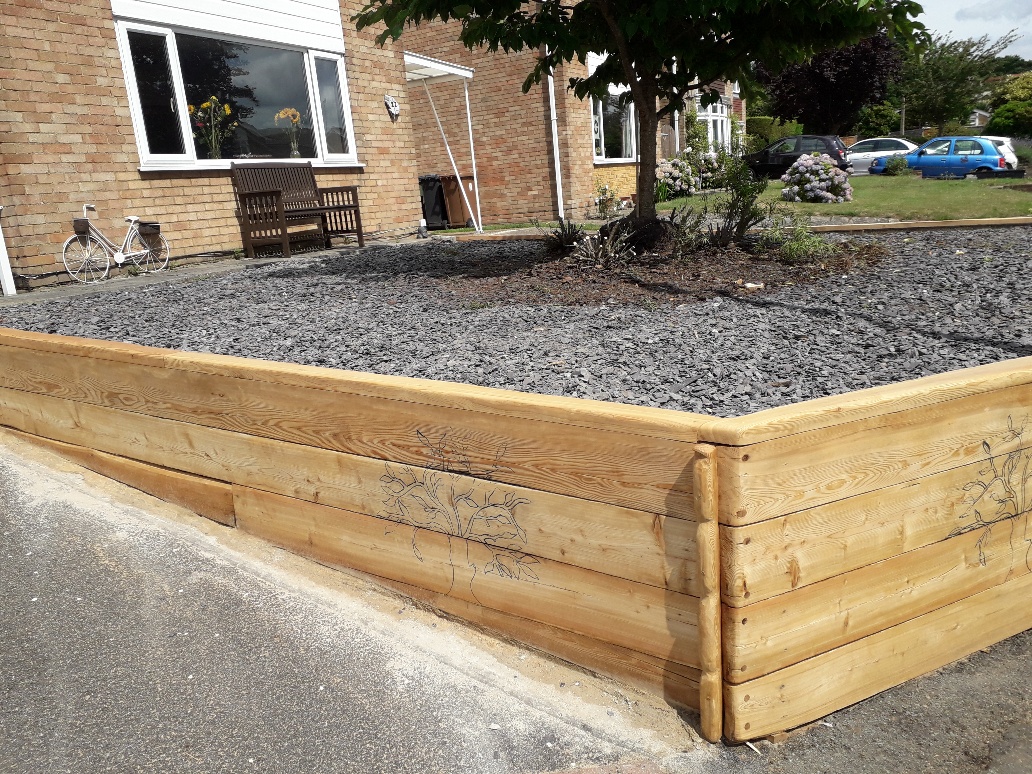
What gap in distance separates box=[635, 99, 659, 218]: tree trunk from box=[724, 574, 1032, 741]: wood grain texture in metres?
5.25

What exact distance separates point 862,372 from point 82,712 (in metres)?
3.40

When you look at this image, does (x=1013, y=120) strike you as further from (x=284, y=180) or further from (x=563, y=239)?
(x=563, y=239)

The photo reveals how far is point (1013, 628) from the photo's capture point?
2506 mm

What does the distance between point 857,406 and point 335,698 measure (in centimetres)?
Answer: 175

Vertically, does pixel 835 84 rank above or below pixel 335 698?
above

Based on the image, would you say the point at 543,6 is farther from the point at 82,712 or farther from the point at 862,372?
the point at 82,712

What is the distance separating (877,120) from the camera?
1521 inches

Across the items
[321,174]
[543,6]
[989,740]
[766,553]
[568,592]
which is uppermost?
[543,6]

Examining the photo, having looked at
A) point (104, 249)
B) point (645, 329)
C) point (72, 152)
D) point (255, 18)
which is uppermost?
point (255, 18)

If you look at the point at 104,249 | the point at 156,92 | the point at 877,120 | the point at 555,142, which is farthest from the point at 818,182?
the point at 877,120

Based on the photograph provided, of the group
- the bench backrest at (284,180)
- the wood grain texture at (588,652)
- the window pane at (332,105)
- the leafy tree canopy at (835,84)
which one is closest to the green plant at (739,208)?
the wood grain texture at (588,652)

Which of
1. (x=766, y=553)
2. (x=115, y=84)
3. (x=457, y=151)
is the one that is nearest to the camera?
(x=766, y=553)

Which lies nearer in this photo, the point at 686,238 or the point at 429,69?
the point at 686,238

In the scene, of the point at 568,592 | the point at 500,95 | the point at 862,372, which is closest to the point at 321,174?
the point at 500,95
